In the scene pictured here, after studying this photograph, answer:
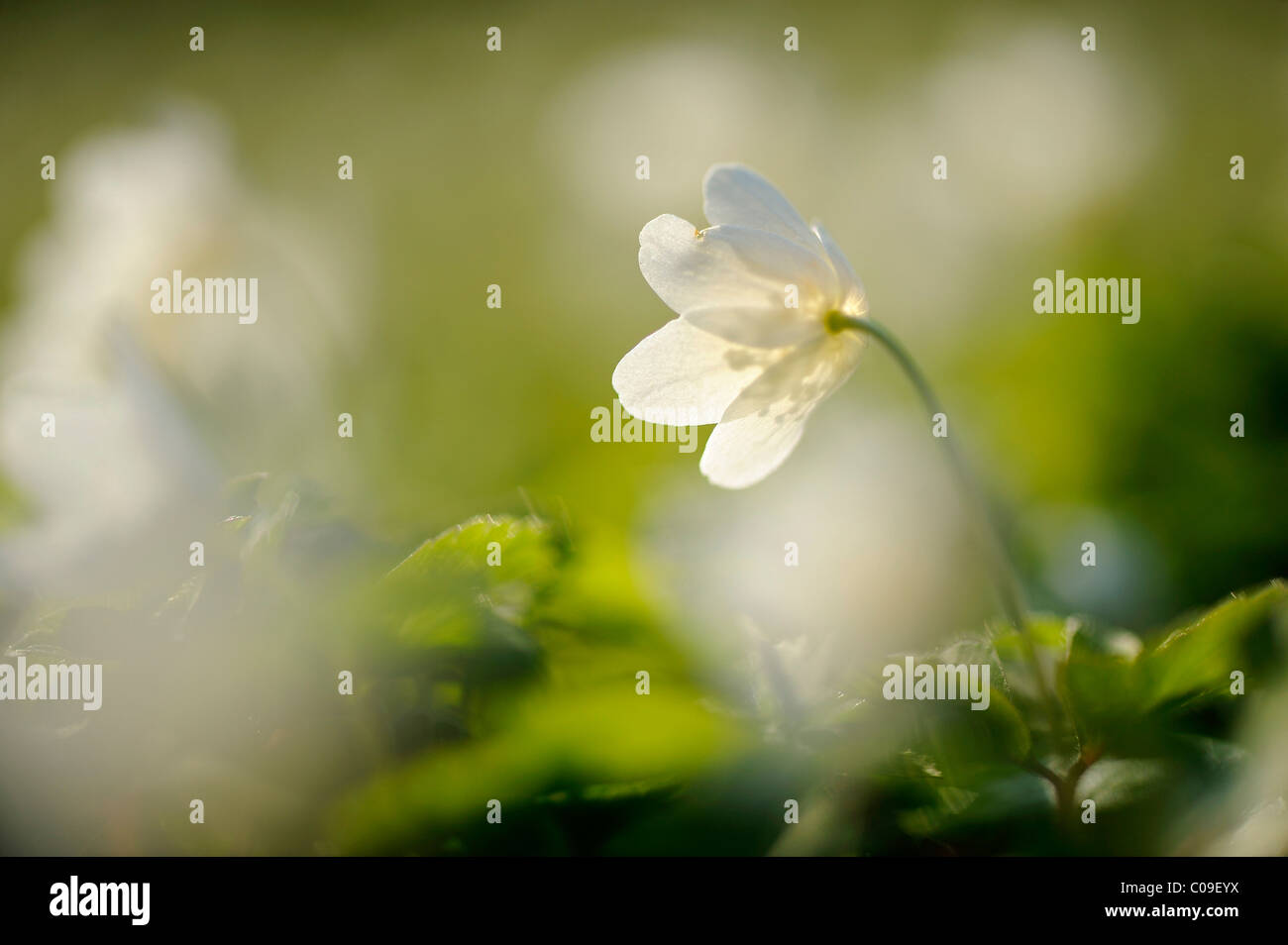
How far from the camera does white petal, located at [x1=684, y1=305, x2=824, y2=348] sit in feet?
1.14

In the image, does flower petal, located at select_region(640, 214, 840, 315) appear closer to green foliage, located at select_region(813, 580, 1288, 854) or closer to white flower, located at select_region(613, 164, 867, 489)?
white flower, located at select_region(613, 164, 867, 489)

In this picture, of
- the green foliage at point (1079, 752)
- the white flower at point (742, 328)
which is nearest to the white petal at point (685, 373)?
the white flower at point (742, 328)

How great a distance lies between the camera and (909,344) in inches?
33.0

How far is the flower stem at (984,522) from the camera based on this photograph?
302mm

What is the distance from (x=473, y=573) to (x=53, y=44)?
1.39m

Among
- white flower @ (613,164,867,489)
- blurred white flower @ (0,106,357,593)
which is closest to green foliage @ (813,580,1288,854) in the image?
white flower @ (613,164,867,489)

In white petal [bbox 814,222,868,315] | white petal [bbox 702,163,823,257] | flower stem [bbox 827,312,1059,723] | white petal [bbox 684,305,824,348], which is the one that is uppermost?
white petal [bbox 702,163,823,257]

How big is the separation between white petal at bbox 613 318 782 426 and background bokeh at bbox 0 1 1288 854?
5 cm

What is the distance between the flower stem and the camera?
30cm

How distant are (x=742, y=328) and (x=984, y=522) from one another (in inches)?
4.1

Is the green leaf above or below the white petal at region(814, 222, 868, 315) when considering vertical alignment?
below

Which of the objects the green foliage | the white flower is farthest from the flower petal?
the green foliage

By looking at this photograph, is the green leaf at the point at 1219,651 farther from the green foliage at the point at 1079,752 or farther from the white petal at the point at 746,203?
the white petal at the point at 746,203

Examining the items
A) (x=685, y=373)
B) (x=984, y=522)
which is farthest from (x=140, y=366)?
(x=984, y=522)
